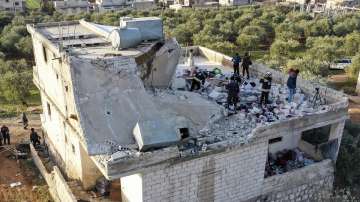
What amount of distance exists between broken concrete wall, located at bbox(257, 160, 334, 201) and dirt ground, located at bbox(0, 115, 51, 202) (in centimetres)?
864

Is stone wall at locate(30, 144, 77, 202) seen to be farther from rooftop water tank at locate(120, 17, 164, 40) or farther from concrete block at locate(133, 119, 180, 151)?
rooftop water tank at locate(120, 17, 164, 40)

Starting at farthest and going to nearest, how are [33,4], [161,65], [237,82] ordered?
[33,4], [237,82], [161,65]

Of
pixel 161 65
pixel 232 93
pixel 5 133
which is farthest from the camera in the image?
pixel 5 133

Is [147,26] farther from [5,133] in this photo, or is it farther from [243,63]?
[5,133]

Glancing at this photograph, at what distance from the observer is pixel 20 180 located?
16.9 meters

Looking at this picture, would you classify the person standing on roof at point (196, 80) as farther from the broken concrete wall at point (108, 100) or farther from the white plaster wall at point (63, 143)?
the white plaster wall at point (63, 143)

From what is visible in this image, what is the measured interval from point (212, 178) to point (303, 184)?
4.04m

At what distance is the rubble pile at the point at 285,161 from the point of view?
14328mm

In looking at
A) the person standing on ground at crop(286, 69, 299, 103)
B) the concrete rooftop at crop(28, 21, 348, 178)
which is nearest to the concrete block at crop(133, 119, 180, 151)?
the concrete rooftop at crop(28, 21, 348, 178)

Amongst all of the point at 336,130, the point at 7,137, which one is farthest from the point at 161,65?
the point at 7,137

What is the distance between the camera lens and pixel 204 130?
12430 millimetres

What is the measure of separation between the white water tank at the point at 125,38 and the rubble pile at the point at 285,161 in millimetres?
6577

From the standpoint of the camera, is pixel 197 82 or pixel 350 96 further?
pixel 350 96

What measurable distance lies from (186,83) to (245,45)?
27.4 m
